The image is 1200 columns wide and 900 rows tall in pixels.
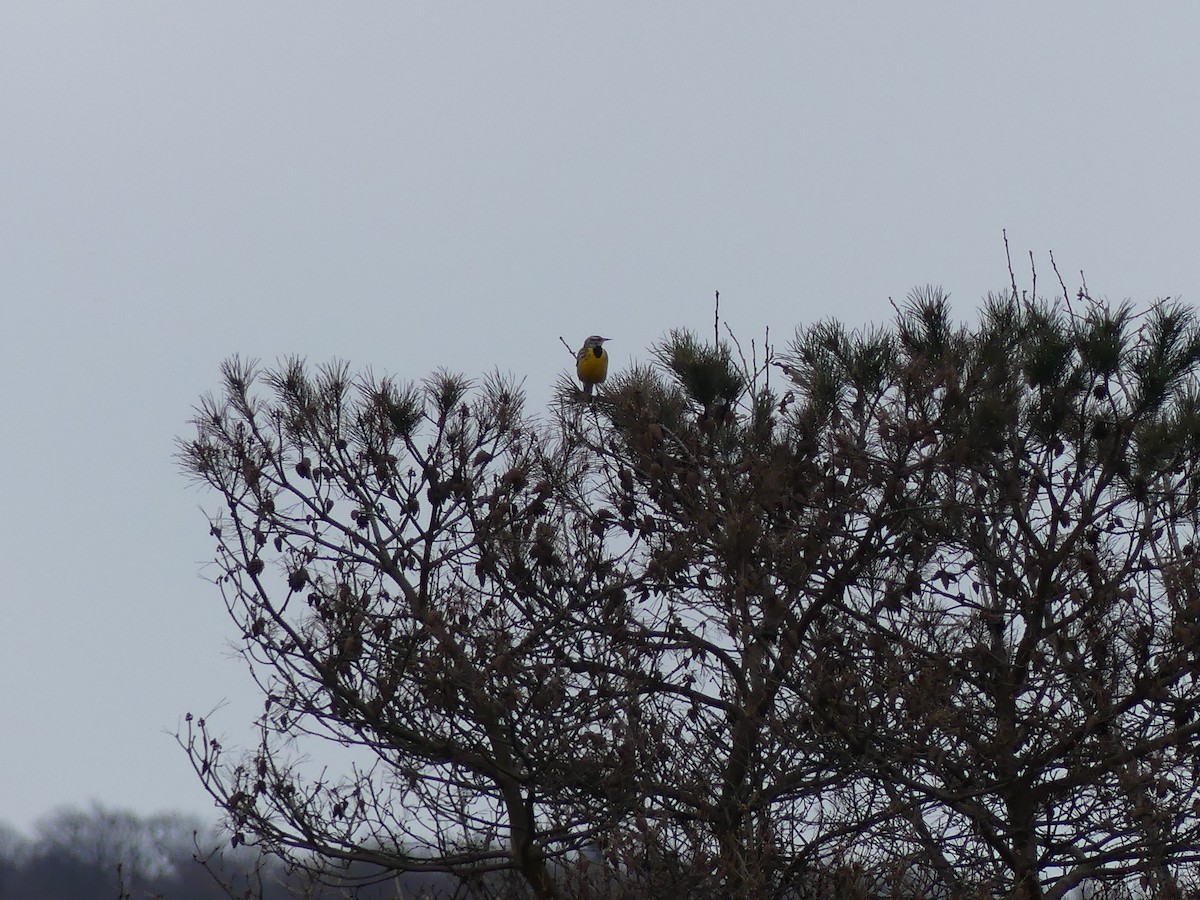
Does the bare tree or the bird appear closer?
the bare tree

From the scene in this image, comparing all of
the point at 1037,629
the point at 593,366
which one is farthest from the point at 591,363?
the point at 1037,629

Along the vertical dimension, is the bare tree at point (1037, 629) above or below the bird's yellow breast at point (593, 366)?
below

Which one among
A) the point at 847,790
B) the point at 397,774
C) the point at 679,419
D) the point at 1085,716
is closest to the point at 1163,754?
the point at 1085,716

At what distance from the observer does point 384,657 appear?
6211 millimetres

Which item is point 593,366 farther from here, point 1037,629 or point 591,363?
point 1037,629

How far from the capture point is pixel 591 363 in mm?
7766

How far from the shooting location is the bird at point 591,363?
7.25 m

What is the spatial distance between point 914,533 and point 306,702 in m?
2.70

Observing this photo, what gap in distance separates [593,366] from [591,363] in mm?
43

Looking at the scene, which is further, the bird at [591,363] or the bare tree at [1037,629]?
the bird at [591,363]

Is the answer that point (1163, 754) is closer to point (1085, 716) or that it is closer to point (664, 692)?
point (1085, 716)

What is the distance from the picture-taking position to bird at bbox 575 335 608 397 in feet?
23.8

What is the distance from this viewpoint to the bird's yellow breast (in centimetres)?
730

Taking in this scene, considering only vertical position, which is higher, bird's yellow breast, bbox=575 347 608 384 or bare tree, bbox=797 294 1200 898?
bird's yellow breast, bbox=575 347 608 384
